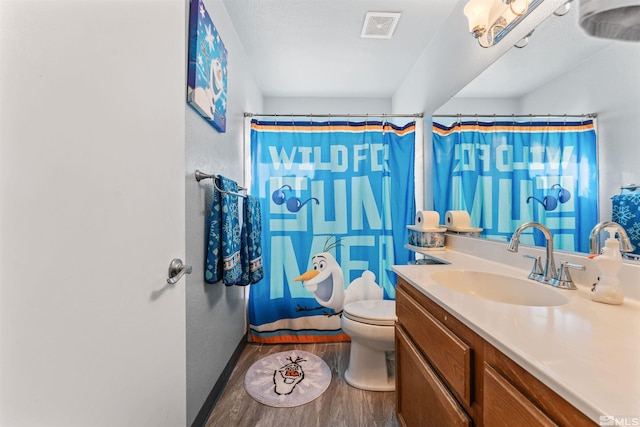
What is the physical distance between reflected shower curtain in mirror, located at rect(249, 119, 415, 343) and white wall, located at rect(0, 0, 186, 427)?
1430mm

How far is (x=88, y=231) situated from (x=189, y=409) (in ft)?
3.79

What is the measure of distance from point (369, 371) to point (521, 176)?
4.54ft

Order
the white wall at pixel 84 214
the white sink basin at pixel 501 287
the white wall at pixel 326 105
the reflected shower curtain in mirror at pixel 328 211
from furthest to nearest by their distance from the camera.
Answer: the white wall at pixel 326 105 → the reflected shower curtain in mirror at pixel 328 211 → the white sink basin at pixel 501 287 → the white wall at pixel 84 214

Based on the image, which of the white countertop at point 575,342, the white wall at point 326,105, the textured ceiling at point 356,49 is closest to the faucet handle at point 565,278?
the white countertop at point 575,342

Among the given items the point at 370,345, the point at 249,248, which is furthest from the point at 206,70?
the point at 370,345

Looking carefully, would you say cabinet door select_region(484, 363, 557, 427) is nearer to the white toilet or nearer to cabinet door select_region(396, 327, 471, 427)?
cabinet door select_region(396, 327, 471, 427)

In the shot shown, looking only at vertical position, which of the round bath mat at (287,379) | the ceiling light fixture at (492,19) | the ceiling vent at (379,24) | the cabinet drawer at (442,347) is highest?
the ceiling vent at (379,24)

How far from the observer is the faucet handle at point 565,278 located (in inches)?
35.9

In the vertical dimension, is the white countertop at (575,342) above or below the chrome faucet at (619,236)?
below

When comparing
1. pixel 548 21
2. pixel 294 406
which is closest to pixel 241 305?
pixel 294 406

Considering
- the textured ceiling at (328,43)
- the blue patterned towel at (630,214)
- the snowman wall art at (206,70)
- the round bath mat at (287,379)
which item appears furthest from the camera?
the textured ceiling at (328,43)

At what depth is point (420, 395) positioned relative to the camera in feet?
3.37

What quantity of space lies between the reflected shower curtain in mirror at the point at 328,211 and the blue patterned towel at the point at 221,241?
2.31 feet

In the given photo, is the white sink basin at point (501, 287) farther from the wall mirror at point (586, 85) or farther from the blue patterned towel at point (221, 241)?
the blue patterned towel at point (221, 241)
